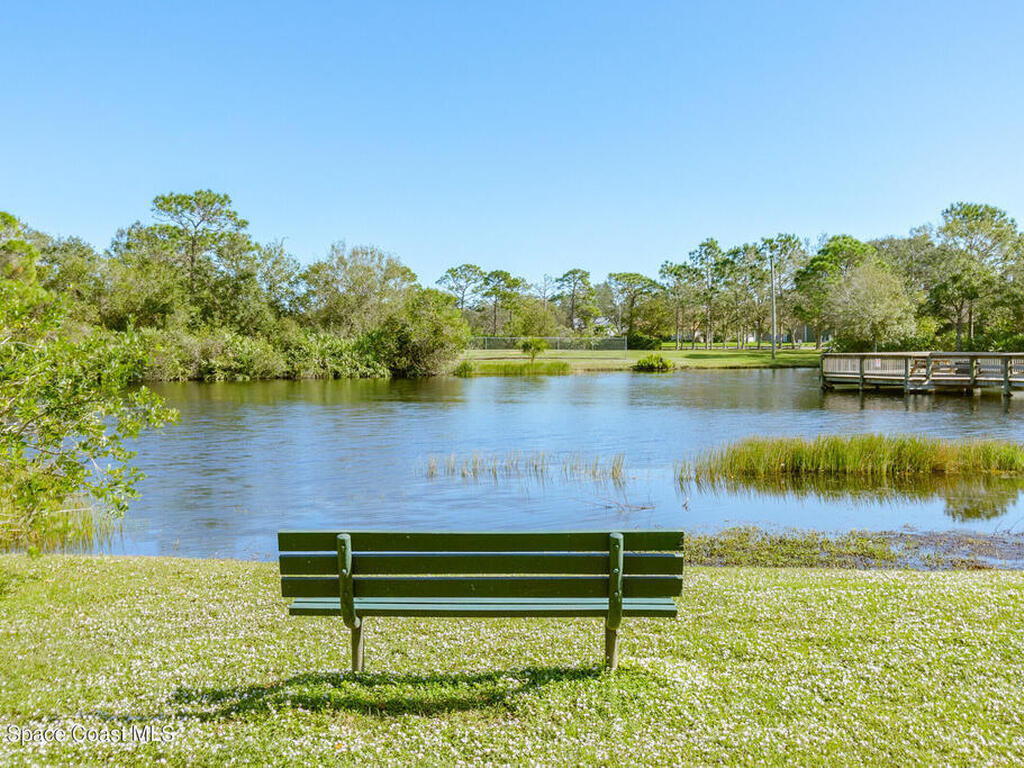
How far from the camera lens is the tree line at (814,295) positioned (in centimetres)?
6412

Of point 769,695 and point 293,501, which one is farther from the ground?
point 769,695

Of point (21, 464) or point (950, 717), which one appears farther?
point (21, 464)

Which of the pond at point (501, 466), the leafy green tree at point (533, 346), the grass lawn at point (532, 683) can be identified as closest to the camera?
the grass lawn at point (532, 683)

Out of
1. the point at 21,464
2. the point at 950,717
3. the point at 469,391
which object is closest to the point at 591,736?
the point at 950,717

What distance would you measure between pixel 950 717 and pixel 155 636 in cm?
570

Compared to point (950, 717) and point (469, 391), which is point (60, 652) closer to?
point (950, 717)

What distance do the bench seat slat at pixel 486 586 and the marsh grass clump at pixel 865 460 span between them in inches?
534

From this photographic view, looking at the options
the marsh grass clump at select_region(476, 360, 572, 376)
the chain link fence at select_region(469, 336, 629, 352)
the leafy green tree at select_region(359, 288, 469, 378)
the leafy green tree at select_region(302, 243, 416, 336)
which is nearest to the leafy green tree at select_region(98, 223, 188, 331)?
the leafy green tree at select_region(302, 243, 416, 336)

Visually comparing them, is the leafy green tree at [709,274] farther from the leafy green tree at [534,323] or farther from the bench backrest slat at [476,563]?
the bench backrest slat at [476,563]

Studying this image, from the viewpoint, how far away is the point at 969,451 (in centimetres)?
1850

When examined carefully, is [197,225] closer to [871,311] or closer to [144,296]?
[144,296]

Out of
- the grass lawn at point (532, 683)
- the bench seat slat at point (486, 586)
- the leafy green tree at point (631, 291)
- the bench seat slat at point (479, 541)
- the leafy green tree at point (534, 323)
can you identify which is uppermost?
the leafy green tree at point (631, 291)

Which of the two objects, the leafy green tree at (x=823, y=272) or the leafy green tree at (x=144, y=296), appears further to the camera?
the leafy green tree at (x=823, y=272)

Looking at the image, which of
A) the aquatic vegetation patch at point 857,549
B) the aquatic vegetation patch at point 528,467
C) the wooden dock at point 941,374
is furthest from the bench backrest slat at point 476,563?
the wooden dock at point 941,374
